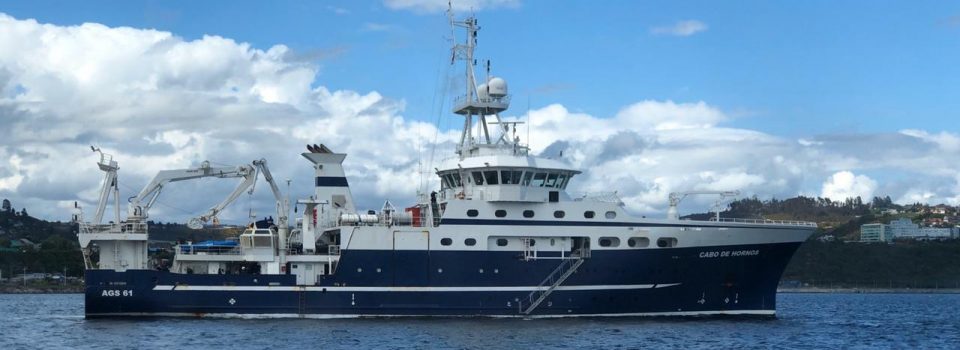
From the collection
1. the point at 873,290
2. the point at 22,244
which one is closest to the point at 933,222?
the point at 873,290

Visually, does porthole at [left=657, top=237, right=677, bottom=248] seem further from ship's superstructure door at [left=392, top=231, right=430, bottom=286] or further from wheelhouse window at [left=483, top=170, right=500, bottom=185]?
ship's superstructure door at [left=392, top=231, right=430, bottom=286]

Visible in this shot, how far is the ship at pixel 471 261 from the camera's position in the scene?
3444 cm

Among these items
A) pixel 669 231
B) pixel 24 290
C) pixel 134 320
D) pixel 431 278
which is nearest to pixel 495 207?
pixel 431 278

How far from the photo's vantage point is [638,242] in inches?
1379

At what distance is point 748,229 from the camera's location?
115 feet

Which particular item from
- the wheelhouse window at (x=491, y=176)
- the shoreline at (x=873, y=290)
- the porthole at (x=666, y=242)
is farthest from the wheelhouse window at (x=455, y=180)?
the shoreline at (x=873, y=290)

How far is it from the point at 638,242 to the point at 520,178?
4035mm

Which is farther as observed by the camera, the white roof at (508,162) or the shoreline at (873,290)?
the shoreline at (873,290)

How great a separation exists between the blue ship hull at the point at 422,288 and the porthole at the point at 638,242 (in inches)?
14.4

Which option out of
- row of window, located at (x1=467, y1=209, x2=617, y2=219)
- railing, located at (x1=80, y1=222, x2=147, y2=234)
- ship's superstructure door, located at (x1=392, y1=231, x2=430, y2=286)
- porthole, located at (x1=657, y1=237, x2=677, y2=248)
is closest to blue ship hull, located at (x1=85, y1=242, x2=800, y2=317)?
ship's superstructure door, located at (x1=392, y1=231, x2=430, y2=286)

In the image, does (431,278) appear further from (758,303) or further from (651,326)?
(758,303)

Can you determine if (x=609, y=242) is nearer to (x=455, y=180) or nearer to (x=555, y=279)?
(x=555, y=279)

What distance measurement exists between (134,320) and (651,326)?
15116 mm

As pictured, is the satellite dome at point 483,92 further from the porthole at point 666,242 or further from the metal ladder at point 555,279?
the porthole at point 666,242
